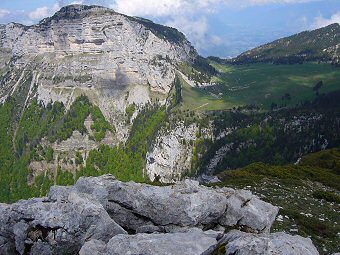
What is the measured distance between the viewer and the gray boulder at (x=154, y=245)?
2227 cm

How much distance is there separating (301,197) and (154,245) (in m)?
38.9

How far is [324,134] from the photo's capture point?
197000 millimetres

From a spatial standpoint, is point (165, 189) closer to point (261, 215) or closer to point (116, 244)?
point (261, 215)

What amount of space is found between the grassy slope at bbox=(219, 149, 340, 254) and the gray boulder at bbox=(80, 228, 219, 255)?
61.8 feet

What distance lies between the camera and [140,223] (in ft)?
102

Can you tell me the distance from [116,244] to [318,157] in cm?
9986

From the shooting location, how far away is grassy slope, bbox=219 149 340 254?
4106 centimetres

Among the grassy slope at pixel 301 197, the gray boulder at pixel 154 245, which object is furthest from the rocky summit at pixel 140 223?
the grassy slope at pixel 301 197

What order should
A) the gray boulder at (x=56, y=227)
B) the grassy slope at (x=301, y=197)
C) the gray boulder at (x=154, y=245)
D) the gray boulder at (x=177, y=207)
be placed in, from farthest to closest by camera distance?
the grassy slope at (x=301, y=197) → the gray boulder at (x=177, y=207) → the gray boulder at (x=56, y=227) → the gray boulder at (x=154, y=245)

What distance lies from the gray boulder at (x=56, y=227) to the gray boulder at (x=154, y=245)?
2.61m

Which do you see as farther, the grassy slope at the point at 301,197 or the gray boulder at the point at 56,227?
the grassy slope at the point at 301,197

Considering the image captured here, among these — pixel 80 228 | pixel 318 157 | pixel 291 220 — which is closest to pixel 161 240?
pixel 80 228

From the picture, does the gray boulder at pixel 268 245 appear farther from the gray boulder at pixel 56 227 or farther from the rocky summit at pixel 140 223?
the gray boulder at pixel 56 227

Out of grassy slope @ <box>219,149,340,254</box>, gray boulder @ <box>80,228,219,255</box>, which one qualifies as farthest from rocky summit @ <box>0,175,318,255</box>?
grassy slope @ <box>219,149,340,254</box>
